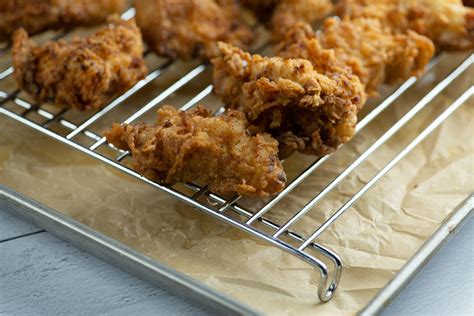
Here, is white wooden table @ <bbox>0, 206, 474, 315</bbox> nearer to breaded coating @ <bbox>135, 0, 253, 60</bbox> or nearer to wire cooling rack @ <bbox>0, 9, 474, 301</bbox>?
wire cooling rack @ <bbox>0, 9, 474, 301</bbox>

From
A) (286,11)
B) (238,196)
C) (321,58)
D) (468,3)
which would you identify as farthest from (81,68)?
(468,3)

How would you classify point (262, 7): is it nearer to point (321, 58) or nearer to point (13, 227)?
point (321, 58)

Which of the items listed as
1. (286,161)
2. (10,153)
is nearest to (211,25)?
(286,161)

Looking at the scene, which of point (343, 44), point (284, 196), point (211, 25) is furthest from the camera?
point (211, 25)

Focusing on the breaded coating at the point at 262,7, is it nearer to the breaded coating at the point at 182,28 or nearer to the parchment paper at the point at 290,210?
the breaded coating at the point at 182,28

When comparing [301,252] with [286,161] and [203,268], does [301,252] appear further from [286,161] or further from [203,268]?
[286,161]

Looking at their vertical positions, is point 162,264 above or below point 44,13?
below
